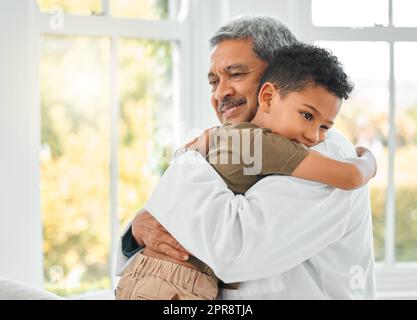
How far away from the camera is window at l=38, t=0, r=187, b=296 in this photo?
7.49ft

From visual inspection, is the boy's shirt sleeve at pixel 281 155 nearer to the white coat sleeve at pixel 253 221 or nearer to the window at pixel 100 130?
the white coat sleeve at pixel 253 221

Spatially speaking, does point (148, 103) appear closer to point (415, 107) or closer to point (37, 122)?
point (37, 122)

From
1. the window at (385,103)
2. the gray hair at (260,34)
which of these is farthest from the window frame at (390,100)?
the gray hair at (260,34)

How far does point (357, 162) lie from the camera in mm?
1248

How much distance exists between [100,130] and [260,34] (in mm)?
1154

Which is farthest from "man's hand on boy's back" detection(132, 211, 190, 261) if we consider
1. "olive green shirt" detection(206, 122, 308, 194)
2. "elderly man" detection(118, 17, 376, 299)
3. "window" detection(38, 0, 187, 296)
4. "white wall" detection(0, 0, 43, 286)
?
"window" detection(38, 0, 187, 296)

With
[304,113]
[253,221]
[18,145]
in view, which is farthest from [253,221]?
[18,145]

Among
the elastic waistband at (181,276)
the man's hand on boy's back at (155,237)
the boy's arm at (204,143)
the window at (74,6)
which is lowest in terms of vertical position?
the elastic waistband at (181,276)

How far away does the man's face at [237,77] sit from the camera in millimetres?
1431

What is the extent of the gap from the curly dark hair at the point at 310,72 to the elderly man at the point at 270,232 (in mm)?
128

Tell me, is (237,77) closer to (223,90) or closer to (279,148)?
(223,90)

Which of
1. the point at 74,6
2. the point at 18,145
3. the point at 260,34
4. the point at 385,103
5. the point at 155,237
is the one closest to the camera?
the point at 155,237

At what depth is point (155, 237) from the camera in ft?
4.22

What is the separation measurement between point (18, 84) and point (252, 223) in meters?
1.08
